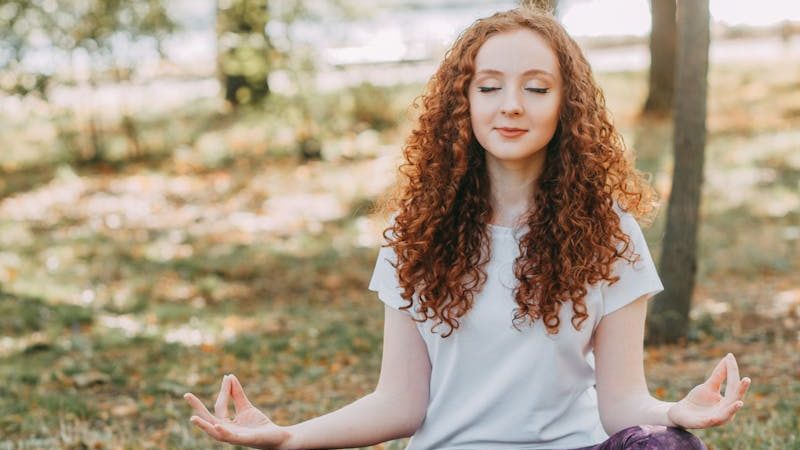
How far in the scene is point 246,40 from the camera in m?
12.0

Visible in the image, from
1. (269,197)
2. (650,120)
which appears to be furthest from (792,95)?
(269,197)

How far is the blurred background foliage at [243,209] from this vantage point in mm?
5859

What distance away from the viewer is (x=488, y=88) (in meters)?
2.71

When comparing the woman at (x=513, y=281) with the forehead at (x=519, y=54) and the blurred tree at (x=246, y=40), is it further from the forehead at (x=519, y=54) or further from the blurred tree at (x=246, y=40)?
the blurred tree at (x=246, y=40)

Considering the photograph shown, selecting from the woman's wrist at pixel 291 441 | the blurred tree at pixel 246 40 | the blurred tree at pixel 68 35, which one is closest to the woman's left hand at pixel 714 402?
the woman's wrist at pixel 291 441

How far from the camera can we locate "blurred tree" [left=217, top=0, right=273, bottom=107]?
1171 centimetres

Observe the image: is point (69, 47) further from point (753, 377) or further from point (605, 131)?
point (605, 131)

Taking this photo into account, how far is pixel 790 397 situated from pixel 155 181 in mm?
8894

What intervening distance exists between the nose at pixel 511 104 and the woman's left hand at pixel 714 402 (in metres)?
0.77

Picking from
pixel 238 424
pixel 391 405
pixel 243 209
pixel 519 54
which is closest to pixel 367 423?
pixel 391 405

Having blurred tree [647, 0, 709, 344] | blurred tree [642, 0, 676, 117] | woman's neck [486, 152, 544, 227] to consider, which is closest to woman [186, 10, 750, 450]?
woman's neck [486, 152, 544, 227]

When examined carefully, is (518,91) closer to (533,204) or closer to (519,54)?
(519,54)

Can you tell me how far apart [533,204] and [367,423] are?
72cm

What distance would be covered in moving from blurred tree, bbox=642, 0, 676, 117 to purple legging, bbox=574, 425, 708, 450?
12.1 metres
